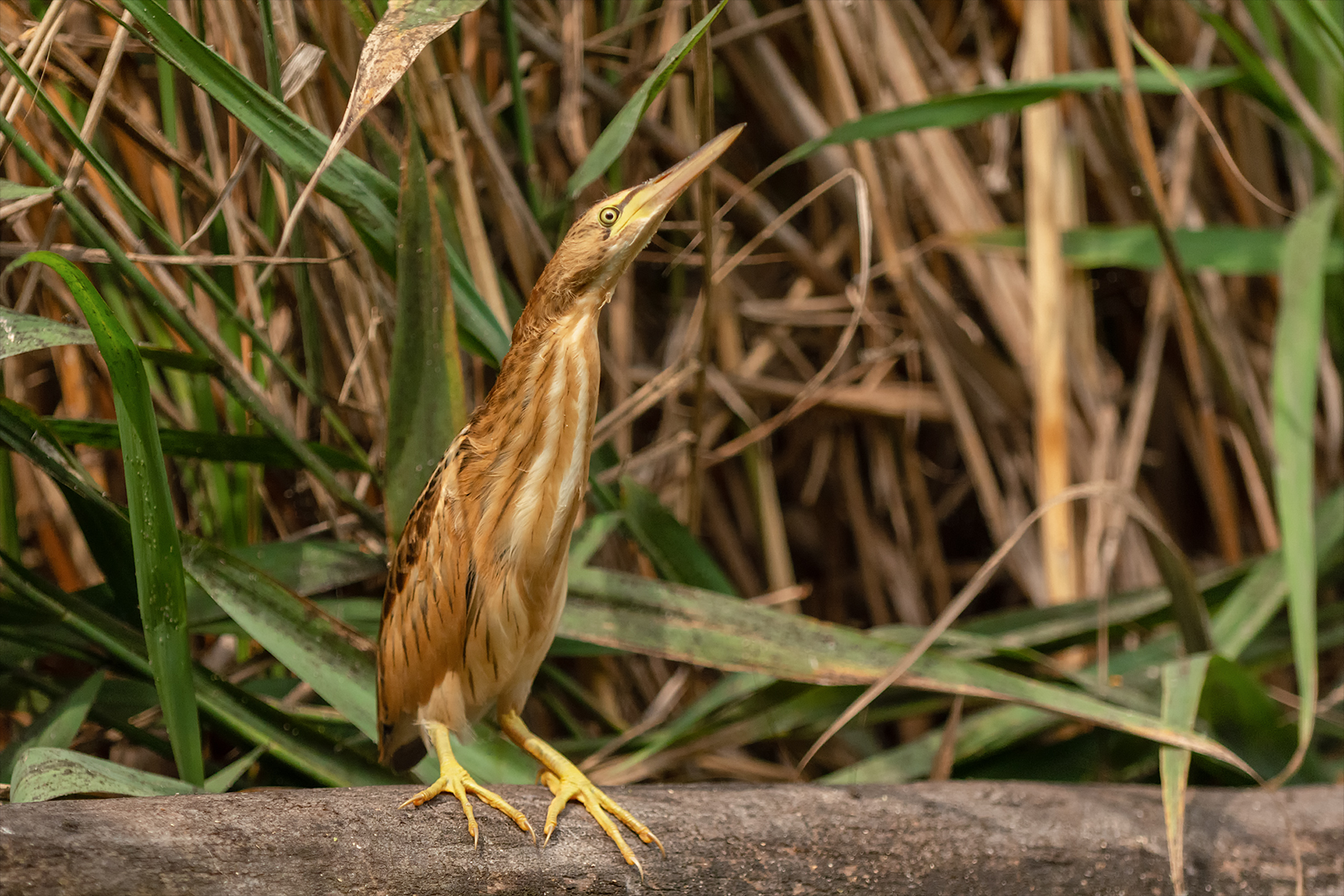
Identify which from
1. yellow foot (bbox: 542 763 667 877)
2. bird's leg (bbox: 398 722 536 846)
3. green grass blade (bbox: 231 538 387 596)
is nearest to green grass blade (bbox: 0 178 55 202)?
green grass blade (bbox: 231 538 387 596)

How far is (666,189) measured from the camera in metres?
1.10

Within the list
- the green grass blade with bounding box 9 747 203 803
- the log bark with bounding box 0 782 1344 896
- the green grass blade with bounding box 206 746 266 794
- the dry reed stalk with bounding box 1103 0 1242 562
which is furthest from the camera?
the dry reed stalk with bounding box 1103 0 1242 562

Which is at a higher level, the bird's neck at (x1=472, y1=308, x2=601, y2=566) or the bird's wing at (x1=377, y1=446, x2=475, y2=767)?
the bird's neck at (x1=472, y1=308, x2=601, y2=566)

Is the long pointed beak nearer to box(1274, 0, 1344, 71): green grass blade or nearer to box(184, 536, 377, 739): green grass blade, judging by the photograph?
box(184, 536, 377, 739): green grass blade

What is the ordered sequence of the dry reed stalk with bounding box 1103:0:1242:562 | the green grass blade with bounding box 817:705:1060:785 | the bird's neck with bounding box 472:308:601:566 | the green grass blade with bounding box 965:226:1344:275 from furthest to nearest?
the dry reed stalk with bounding box 1103:0:1242:562
the green grass blade with bounding box 965:226:1344:275
the green grass blade with bounding box 817:705:1060:785
the bird's neck with bounding box 472:308:601:566

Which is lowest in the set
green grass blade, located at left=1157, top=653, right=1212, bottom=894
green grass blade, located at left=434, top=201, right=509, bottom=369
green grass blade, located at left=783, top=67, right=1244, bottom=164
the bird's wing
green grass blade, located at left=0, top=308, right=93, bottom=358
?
green grass blade, located at left=1157, top=653, right=1212, bottom=894

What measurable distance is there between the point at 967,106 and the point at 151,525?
1.28 meters

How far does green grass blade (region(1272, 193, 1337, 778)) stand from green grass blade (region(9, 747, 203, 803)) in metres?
1.39

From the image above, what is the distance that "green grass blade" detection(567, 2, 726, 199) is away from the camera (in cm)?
106

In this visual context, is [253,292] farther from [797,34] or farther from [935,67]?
[935,67]

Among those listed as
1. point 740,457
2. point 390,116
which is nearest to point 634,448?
point 740,457

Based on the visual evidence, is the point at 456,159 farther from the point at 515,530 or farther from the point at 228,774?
the point at 228,774

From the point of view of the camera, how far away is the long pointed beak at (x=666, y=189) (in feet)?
3.57

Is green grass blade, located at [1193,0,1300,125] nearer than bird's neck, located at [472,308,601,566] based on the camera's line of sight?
No
